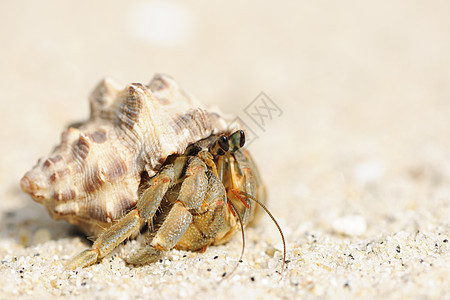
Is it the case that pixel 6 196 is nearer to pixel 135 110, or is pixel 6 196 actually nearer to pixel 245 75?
pixel 135 110

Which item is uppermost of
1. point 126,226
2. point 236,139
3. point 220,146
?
point 236,139

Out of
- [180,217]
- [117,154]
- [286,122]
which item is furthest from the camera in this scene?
[286,122]

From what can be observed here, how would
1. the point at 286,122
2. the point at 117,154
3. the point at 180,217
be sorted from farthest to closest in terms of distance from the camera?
the point at 286,122 < the point at 117,154 < the point at 180,217

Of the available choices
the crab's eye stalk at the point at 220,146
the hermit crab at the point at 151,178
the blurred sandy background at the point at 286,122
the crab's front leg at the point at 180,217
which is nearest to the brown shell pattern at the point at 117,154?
the hermit crab at the point at 151,178

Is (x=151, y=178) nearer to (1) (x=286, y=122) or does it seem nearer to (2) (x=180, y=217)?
(2) (x=180, y=217)

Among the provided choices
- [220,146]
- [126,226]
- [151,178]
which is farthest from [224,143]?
[126,226]
